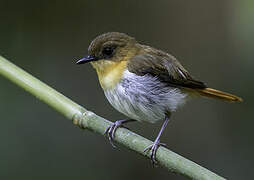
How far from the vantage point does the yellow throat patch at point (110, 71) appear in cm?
339

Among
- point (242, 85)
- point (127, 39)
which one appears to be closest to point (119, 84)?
point (127, 39)

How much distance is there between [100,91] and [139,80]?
5.56 feet

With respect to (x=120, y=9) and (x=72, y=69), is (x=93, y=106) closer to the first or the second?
(x=72, y=69)

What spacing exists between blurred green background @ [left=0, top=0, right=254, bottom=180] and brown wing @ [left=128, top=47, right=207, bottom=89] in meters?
0.50

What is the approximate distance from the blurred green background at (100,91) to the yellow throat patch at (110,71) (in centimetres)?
99

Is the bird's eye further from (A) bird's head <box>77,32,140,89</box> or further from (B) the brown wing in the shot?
(B) the brown wing

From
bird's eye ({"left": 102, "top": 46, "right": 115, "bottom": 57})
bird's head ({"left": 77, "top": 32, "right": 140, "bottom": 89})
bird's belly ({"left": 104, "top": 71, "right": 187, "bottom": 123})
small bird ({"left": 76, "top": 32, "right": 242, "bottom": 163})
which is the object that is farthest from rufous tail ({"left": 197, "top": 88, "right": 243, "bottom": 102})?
bird's eye ({"left": 102, "top": 46, "right": 115, "bottom": 57})

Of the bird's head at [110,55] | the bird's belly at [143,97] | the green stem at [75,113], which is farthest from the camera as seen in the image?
the bird's head at [110,55]

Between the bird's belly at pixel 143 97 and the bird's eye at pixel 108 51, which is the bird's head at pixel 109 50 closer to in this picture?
the bird's eye at pixel 108 51

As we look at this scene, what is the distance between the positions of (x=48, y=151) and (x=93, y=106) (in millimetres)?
897

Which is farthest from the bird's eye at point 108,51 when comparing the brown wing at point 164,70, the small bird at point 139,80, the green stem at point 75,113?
the green stem at point 75,113

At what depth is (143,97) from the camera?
3.39 metres

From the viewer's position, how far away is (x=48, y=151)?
169 inches

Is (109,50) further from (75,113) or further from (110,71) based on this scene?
(75,113)
